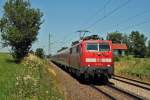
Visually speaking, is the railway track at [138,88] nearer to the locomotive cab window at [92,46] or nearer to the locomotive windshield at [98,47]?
the locomotive windshield at [98,47]

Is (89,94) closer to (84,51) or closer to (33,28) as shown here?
(84,51)

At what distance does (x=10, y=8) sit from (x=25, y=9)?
80.4 inches

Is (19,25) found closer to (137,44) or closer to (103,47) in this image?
(103,47)

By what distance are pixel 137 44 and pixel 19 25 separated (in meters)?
100

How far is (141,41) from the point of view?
150875mm

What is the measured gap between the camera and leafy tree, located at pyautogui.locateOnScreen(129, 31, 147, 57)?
139 metres

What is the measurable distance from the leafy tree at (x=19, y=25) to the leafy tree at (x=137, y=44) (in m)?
85.5

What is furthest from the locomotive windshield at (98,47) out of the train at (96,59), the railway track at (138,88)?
the railway track at (138,88)

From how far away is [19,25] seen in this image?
5300cm

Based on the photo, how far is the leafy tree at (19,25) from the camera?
52000mm

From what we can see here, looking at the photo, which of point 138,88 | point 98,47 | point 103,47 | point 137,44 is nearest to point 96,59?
point 98,47

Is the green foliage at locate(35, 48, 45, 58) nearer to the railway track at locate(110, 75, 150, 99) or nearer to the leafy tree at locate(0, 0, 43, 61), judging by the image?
the leafy tree at locate(0, 0, 43, 61)

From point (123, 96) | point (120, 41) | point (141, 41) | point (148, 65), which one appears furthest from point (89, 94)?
point (120, 41)

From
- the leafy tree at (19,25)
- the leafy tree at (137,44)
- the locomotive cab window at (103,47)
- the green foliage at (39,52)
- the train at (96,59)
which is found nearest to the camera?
the train at (96,59)
